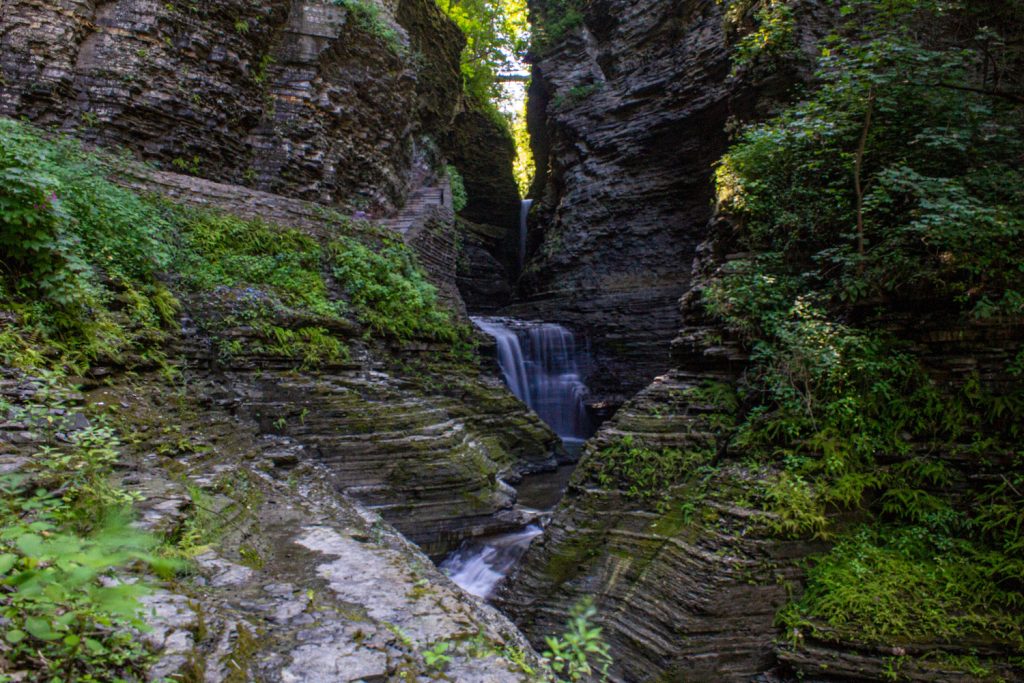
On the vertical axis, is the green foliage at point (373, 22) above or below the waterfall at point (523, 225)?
above

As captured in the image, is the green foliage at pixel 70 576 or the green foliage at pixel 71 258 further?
the green foliage at pixel 71 258

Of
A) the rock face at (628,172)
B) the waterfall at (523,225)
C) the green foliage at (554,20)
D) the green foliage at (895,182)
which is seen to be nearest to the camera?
the green foliage at (895,182)

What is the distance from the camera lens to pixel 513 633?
3717 millimetres

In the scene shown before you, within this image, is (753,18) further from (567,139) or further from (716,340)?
(567,139)

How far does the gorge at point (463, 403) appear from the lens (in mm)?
2877

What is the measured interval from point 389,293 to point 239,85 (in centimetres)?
653

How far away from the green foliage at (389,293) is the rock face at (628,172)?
25.0ft

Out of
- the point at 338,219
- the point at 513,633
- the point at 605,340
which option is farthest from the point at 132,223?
the point at 605,340

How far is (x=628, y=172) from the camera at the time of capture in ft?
60.4

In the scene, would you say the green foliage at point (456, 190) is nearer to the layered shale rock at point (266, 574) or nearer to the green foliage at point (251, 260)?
the green foliage at point (251, 260)

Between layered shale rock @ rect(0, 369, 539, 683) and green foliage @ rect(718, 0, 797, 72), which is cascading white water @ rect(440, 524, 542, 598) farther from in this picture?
green foliage @ rect(718, 0, 797, 72)

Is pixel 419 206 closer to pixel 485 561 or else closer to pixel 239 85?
pixel 239 85

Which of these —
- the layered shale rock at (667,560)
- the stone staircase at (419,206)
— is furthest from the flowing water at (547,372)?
the layered shale rock at (667,560)

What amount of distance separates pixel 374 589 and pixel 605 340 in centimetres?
1398
